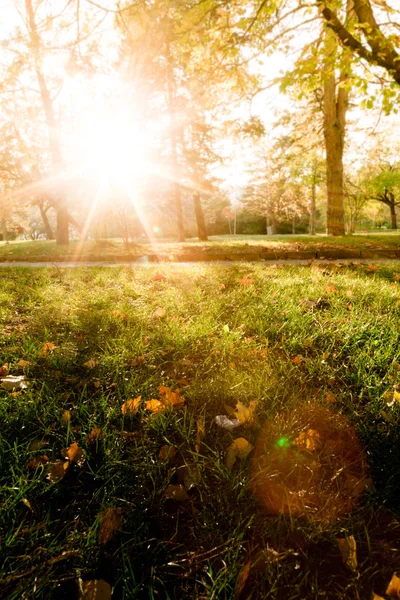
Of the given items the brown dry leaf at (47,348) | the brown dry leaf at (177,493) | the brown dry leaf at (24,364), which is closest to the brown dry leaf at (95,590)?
the brown dry leaf at (177,493)

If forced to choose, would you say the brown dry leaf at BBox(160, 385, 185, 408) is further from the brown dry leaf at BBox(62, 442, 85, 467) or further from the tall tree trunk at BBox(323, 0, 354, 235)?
the tall tree trunk at BBox(323, 0, 354, 235)

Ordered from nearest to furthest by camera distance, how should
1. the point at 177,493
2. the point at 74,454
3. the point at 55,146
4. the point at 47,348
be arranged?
the point at 177,493 → the point at 74,454 → the point at 47,348 → the point at 55,146

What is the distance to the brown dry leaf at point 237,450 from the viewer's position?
128 cm

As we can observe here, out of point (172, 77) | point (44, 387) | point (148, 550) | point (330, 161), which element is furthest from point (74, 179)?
point (148, 550)

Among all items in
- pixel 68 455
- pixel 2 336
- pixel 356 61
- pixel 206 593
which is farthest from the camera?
pixel 356 61

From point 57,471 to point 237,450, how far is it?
719 millimetres

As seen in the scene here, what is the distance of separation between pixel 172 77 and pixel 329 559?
17155 mm

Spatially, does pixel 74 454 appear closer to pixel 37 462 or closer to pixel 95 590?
pixel 37 462

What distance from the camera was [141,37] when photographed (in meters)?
4.85

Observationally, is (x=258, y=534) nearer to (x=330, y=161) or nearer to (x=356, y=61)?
(x=356, y=61)

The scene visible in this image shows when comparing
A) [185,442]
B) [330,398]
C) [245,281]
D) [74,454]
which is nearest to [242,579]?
[185,442]

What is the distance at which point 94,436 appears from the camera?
137 cm

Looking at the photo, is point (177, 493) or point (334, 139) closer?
point (177, 493)

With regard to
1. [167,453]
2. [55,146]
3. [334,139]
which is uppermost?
[55,146]
